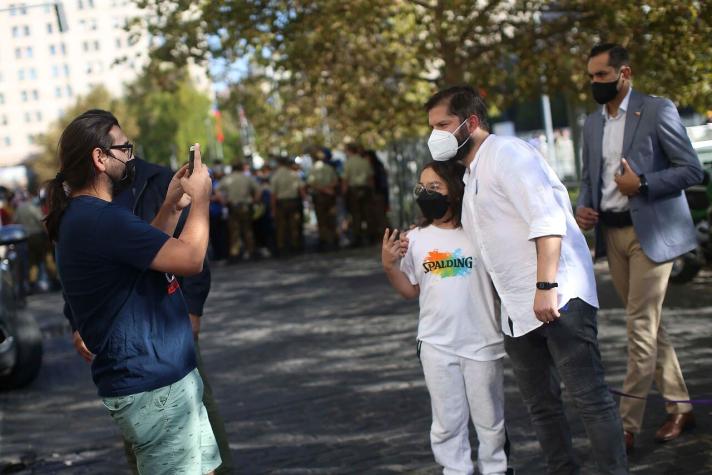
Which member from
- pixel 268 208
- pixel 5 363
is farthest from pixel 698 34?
pixel 268 208

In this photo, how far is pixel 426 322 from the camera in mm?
4992

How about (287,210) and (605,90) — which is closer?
(605,90)

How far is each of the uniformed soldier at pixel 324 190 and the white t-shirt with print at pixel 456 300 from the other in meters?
17.3

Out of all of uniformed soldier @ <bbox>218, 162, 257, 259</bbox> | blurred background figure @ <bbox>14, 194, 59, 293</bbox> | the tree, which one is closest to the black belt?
uniformed soldier @ <bbox>218, 162, 257, 259</bbox>

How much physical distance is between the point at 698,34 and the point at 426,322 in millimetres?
8029

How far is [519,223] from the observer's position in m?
4.60

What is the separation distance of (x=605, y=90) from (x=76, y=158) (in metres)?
2.84

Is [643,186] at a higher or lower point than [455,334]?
higher

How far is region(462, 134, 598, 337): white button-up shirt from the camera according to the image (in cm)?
448

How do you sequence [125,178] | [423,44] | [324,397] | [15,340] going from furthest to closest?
[423,44]
[15,340]
[324,397]
[125,178]

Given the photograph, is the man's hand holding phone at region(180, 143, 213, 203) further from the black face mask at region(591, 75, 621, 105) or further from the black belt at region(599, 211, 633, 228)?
the black belt at region(599, 211, 633, 228)

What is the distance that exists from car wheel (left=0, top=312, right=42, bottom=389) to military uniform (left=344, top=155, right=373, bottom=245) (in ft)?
39.5

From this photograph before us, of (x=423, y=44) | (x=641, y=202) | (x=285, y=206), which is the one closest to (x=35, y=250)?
(x=285, y=206)

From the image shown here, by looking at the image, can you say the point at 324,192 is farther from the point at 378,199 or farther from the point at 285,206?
the point at 378,199
